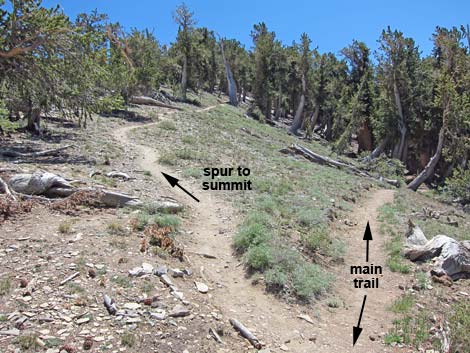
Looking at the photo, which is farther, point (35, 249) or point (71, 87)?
point (71, 87)

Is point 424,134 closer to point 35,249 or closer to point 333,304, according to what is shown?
point 333,304

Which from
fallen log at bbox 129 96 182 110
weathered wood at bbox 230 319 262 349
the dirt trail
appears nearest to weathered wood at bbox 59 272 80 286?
the dirt trail

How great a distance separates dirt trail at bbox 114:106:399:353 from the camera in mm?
7480

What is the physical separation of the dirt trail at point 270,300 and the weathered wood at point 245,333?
0.68 ft

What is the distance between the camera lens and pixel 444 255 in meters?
11.5

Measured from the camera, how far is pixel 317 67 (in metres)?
55.0

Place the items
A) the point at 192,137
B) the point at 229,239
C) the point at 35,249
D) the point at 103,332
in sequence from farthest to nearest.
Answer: the point at 192,137
the point at 229,239
the point at 35,249
the point at 103,332

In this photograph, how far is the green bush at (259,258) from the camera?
31.7 feet

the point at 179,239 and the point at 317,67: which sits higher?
Answer: the point at 317,67

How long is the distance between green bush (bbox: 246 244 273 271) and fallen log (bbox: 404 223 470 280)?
4.83m

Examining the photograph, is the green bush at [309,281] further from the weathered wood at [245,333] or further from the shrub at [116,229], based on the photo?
the shrub at [116,229]

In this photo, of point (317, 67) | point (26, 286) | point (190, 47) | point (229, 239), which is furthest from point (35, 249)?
point (317, 67)

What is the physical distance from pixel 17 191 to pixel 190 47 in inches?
1742

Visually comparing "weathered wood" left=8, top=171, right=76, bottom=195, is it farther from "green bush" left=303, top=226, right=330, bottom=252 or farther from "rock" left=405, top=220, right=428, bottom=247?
"rock" left=405, top=220, right=428, bottom=247
